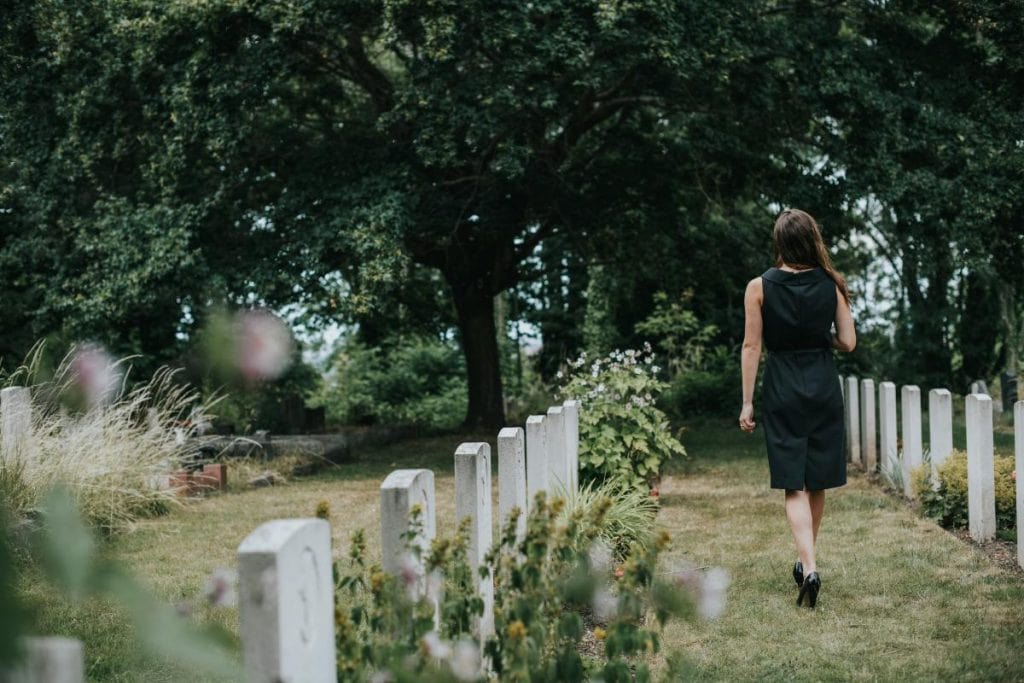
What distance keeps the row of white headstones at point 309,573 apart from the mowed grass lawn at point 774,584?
436 millimetres

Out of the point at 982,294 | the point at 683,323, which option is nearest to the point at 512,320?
the point at 683,323

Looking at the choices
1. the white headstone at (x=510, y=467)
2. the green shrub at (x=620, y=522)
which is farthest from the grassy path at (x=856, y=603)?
the white headstone at (x=510, y=467)

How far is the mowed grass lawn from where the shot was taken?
467 cm

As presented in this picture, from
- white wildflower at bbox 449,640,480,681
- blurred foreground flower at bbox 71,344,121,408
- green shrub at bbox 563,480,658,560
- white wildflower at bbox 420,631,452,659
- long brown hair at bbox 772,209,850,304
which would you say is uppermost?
long brown hair at bbox 772,209,850,304

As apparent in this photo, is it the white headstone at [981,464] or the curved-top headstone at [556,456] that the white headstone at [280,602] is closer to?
the curved-top headstone at [556,456]

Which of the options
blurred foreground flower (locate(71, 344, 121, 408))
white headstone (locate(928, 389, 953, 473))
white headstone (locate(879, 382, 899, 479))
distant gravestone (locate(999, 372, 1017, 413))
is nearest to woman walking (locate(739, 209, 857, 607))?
white headstone (locate(928, 389, 953, 473))

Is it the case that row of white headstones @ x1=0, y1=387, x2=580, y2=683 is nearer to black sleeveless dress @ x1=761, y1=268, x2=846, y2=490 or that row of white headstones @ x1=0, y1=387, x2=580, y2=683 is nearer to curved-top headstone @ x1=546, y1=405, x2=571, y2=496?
curved-top headstone @ x1=546, y1=405, x2=571, y2=496

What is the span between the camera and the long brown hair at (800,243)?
579 centimetres

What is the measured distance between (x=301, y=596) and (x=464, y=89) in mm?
11189

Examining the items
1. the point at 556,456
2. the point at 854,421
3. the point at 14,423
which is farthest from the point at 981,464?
the point at 14,423

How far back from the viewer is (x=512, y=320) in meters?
25.6

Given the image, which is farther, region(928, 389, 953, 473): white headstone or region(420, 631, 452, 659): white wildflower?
region(928, 389, 953, 473): white headstone

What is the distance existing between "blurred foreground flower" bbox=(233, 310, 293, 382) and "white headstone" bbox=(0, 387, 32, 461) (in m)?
6.50

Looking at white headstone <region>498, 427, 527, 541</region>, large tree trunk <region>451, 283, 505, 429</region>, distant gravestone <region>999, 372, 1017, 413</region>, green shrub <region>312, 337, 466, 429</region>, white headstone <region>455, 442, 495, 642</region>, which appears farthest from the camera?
green shrub <region>312, 337, 466, 429</region>
